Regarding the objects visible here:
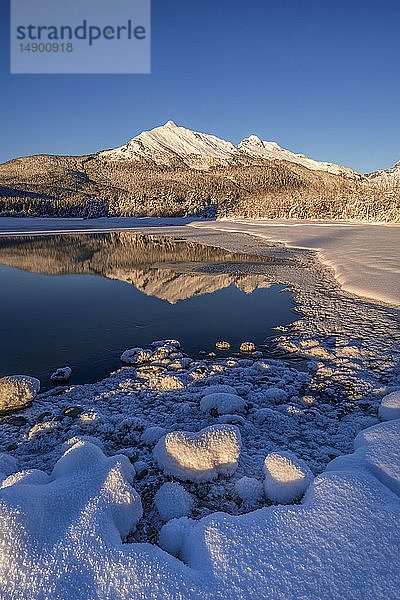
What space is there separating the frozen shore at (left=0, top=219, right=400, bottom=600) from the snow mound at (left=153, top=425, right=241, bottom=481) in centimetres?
9

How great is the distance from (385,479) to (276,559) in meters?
1.16

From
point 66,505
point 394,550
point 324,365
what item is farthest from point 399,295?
point 66,505

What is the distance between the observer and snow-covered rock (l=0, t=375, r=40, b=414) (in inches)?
171

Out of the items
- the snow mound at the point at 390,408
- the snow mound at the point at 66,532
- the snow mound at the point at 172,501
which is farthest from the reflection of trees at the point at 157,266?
the snow mound at the point at 66,532

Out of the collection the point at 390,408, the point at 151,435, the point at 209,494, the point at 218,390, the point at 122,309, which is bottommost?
the point at 209,494

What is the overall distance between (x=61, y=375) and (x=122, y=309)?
404 cm

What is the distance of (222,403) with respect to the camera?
416 cm

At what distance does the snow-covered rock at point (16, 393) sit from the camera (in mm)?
4337

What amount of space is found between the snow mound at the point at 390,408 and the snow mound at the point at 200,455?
5.86ft

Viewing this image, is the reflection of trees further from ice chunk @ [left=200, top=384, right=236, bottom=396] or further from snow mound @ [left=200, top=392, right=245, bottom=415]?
snow mound @ [left=200, top=392, right=245, bottom=415]

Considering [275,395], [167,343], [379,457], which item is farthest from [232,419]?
[167,343]

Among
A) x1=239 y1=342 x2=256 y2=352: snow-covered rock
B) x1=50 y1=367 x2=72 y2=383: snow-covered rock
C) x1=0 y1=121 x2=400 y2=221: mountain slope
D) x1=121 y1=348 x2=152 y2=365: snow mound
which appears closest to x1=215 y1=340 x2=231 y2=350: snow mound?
x1=239 y1=342 x2=256 y2=352: snow-covered rock

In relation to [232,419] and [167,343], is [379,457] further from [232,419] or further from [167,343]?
[167,343]

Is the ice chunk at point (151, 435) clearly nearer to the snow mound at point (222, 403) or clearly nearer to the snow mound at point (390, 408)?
the snow mound at point (222, 403)
